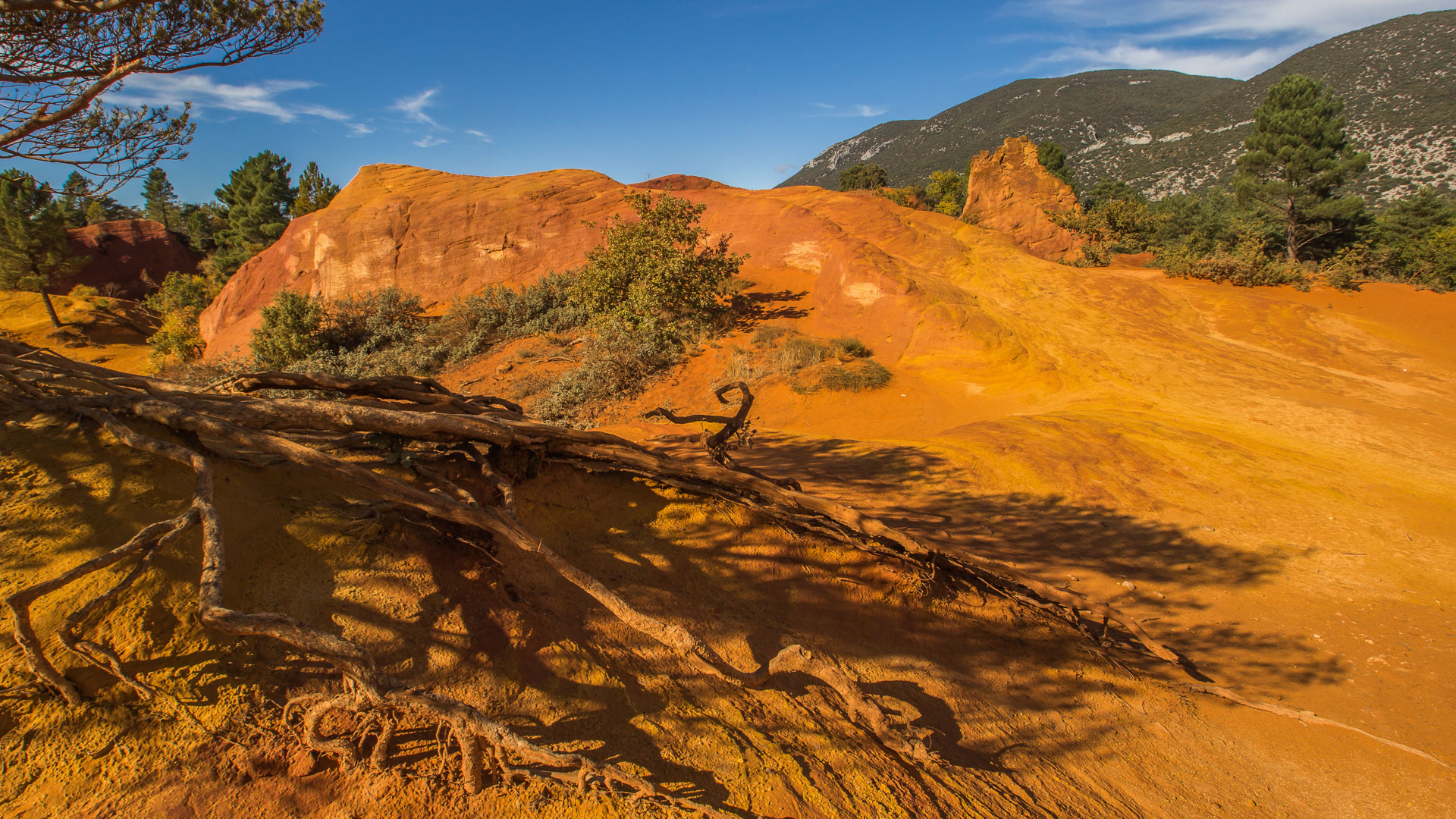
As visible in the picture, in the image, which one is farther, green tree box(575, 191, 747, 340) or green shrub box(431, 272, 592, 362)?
green shrub box(431, 272, 592, 362)

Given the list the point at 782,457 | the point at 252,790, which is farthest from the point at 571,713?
the point at 782,457

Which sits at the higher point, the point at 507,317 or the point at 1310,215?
the point at 1310,215

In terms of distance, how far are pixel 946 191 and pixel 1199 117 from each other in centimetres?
3785

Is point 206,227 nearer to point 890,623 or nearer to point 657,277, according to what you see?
point 657,277

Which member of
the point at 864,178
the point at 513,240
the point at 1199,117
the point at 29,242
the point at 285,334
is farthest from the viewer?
the point at 1199,117

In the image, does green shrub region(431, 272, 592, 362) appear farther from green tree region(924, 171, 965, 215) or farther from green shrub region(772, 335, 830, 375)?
green tree region(924, 171, 965, 215)

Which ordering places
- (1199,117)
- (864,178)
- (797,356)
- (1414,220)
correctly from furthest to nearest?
1. (1199,117)
2. (864,178)
3. (1414,220)
4. (797,356)

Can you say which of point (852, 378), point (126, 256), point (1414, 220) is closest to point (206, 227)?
point (126, 256)

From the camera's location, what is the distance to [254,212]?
30.5 m

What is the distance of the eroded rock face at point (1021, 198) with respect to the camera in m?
27.0

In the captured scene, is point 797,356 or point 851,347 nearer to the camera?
point 797,356

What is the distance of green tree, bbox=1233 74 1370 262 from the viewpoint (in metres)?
21.6

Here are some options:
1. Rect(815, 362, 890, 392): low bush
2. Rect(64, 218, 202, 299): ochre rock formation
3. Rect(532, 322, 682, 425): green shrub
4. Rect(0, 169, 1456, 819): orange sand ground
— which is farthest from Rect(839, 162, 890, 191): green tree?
Rect(64, 218, 202, 299): ochre rock formation

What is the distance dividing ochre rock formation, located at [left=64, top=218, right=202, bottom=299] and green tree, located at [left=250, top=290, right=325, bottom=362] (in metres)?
20.7
